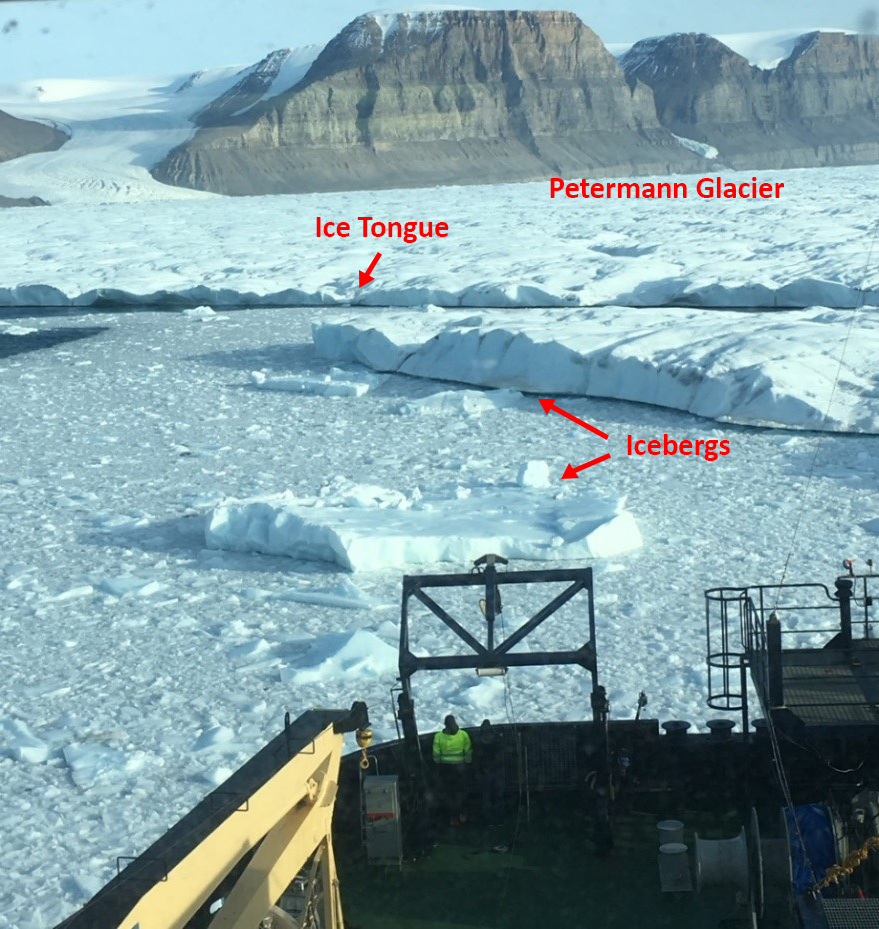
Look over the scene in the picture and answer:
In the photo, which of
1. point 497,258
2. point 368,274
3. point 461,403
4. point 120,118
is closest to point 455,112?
point 120,118

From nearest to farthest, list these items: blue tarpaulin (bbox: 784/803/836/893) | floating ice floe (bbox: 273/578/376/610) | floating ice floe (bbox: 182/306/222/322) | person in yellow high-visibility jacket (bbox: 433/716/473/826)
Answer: blue tarpaulin (bbox: 784/803/836/893), person in yellow high-visibility jacket (bbox: 433/716/473/826), floating ice floe (bbox: 273/578/376/610), floating ice floe (bbox: 182/306/222/322)

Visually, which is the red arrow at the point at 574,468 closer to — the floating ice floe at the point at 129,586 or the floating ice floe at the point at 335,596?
the floating ice floe at the point at 335,596

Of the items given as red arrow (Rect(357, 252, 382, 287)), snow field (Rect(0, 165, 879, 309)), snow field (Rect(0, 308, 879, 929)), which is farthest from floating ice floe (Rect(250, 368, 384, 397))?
red arrow (Rect(357, 252, 382, 287))

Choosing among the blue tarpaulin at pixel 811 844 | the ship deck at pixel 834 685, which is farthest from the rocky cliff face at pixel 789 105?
the blue tarpaulin at pixel 811 844

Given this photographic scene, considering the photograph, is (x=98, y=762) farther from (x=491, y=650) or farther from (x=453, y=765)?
(x=491, y=650)

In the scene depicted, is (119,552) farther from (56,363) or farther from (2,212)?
(2,212)

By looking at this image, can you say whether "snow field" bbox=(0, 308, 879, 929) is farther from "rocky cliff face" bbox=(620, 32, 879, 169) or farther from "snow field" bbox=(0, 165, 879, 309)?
"rocky cliff face" bbox=(620, 32, 879, 169)

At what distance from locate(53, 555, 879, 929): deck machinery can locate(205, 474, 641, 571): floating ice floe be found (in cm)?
285

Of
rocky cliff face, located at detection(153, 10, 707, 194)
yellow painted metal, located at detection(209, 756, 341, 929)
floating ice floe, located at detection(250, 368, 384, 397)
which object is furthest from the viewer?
rocky cliff face, located at detection(153, 10, 707, 194)

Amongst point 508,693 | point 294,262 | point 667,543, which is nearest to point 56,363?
point 294,262

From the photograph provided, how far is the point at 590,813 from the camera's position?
5090 mm

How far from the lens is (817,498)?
9500mm

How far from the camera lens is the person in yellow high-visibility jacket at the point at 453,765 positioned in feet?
16.7

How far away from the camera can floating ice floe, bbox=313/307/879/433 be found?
39.8 feet
